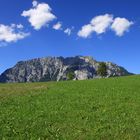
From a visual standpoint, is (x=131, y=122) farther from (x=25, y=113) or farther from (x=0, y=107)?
(x=0, y=107)

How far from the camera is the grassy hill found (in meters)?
23.8

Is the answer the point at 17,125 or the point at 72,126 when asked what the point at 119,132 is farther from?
the point at 17,125

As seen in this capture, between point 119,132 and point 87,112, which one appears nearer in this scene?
point 119,132

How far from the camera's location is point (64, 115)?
29266mm

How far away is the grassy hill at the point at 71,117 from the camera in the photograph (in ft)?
78.1

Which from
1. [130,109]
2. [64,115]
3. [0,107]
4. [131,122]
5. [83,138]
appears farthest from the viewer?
[0,107]

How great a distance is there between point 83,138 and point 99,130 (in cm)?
201

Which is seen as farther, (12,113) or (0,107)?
(0,107)

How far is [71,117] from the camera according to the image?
93.6 feet

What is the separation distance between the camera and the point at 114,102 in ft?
116

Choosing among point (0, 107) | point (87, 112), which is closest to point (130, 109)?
point (87, 112)

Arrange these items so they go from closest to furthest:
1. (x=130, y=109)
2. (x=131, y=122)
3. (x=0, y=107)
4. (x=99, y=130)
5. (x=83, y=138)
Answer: (x=83, y=138) → (x=99, y=130) → (x=131, y=122) → (x=130, y=109) → (x=0, y=107)

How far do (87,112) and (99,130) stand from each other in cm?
557

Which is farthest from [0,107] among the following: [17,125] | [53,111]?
[17,125]
